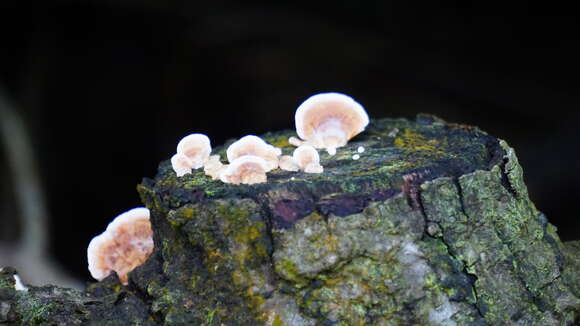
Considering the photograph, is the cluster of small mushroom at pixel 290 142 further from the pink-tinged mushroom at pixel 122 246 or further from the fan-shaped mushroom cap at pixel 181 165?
the pink-tinged mushroom at pixel 122 246

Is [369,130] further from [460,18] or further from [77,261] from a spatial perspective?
[77,261]

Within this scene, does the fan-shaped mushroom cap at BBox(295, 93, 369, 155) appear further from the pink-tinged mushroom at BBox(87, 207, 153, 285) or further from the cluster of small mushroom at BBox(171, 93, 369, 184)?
the pink-tinged mushroom at BBox(87, 207, 153, 285)

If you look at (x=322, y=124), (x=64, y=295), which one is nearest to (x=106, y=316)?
(x=64, y=295)

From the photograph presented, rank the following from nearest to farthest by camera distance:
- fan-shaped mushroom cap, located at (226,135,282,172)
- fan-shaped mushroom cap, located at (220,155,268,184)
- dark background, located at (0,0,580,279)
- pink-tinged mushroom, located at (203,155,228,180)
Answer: fan-shaped mushroom cap, located at (220,155,268,184)
pink-tinged mushroom, located at (203,155,228,180)
fan-shaped mushroom cap, located at (226,135,282,172)
dark background, located at (0,0,580,279)

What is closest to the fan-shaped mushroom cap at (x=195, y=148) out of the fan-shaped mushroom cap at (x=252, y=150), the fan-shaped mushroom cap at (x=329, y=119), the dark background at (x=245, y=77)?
the fan-shaped mushroom cap at (x=252, y=150)

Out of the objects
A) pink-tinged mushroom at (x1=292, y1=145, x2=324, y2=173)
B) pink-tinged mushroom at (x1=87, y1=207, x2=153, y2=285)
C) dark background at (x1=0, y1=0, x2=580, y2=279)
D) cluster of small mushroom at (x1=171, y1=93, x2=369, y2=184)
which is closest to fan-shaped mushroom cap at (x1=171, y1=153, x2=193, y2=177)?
cluster of small mushroom at (x1=171, y1=93, x2=369, y2=184)

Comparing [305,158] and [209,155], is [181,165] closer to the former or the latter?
[209,155]

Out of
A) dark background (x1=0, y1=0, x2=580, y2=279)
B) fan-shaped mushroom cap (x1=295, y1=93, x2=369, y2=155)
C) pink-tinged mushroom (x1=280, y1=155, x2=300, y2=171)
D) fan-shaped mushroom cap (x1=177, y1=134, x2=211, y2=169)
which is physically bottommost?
pink-tinged mushroom (x1=280, y1=155, x2=300, y2=171)

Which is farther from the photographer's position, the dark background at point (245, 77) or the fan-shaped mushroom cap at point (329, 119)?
the dark background at point (245, 77)
